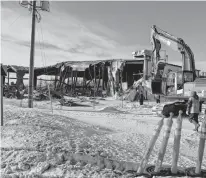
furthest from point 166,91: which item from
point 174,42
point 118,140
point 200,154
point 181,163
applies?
point 200,154

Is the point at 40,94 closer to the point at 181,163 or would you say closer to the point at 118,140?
the point at 118,140

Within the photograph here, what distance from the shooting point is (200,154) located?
5172 millimetres

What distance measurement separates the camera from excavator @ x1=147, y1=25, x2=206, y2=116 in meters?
17.0

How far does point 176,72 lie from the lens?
1995 centimetres

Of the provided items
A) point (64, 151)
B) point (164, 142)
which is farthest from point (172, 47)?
point (164, 142)

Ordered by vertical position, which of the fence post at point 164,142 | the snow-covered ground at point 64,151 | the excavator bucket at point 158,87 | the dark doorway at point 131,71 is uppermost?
the dark doorway at point 131,71

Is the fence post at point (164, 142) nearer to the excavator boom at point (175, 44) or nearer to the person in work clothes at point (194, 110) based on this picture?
Answer: the person in work clothes at point (194, 110)

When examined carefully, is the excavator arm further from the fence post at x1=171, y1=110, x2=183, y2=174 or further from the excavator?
the fence post at x1=171, y1=110, x2=183, y2=174

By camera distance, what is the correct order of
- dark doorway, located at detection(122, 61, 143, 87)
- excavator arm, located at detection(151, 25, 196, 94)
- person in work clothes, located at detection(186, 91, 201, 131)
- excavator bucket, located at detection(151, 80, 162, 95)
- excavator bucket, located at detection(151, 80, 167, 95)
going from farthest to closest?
dark doorway, located at detection(122, 61, 143, 87) → excavator bucket, located at detection(151, 80, 162, 95) → excavator bucket, located at detection(151, 80, 167, 95) → excavator arm, located at detection(151, 25, 196, 94) → person in work clothes, located at detection(186, 91, 201, 131)

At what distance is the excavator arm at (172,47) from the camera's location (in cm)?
2025

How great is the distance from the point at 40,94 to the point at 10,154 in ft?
65.4

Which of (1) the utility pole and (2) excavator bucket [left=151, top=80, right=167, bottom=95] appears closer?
(1) the utility pole

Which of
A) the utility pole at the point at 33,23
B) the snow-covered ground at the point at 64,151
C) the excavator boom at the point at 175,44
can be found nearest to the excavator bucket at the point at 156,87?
the excavator boom at the point at 175,44

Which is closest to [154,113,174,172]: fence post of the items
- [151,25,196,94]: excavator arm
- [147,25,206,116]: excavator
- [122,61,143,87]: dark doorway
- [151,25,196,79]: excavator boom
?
[147,25,206,116]: excavator
